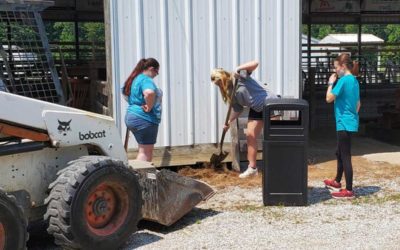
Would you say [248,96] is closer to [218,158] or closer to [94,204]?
[218,158]

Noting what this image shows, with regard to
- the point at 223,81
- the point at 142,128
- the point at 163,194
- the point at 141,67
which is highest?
the point at 141,67

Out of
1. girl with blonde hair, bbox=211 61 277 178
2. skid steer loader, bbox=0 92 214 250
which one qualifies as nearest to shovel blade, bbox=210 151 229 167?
girl with blonde hair, bbox=211 61 277 178

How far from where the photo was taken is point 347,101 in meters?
6.96

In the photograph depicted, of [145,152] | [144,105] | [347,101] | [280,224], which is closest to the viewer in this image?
[280,224]

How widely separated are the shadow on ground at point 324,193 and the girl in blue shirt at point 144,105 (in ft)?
6.49

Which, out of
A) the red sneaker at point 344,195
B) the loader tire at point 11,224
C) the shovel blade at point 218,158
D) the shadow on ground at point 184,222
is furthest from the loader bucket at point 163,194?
the shovel blade at point 218,158

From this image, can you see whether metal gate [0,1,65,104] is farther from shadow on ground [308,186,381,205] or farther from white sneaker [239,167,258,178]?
shadow on ground [308,186,381,205]

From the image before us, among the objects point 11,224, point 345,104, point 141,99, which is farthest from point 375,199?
point 11,224

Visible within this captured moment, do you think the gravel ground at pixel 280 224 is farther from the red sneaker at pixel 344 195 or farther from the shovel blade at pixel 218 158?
the shovel blade at pixel 218 158

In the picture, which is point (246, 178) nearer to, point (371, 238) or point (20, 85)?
point (371, 238)

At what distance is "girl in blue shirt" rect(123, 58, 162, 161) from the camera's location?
6.59 meters

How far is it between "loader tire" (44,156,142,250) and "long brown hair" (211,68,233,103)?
9.73 feet

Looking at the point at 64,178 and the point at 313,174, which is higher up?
the point at 64,178

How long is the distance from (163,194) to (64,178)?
4.04ft
